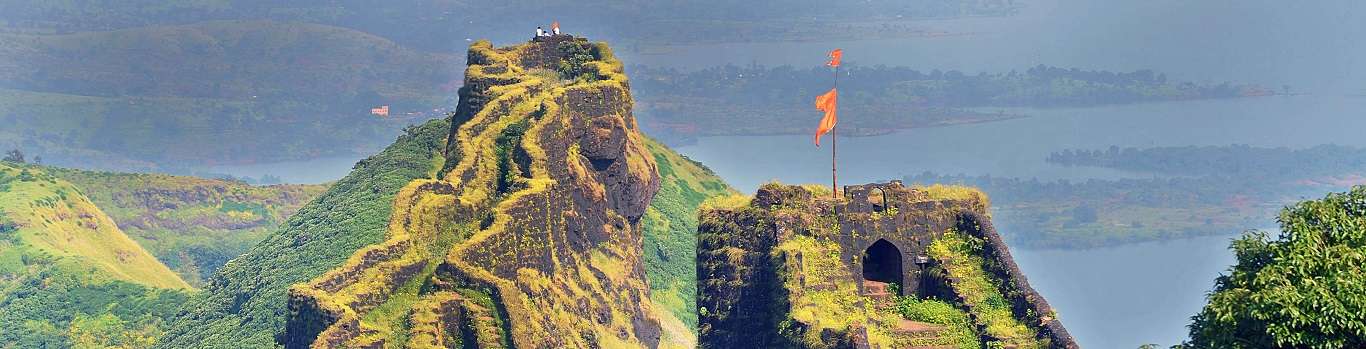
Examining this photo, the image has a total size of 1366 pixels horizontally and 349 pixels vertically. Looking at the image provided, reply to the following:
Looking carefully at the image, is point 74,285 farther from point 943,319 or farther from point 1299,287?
point 1299,287

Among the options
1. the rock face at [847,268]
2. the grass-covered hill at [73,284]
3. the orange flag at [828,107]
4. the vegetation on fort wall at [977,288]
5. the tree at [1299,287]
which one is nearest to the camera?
the tree at [1299,287]

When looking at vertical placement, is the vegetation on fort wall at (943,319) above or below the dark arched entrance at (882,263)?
below

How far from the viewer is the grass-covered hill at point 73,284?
170 metres

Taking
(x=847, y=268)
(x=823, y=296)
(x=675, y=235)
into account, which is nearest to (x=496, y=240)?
(x=847, y=268)

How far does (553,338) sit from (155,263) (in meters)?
89.6

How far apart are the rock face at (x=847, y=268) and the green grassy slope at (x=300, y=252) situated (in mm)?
39191

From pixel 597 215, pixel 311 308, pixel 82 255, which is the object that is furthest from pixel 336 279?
pixel 82 255

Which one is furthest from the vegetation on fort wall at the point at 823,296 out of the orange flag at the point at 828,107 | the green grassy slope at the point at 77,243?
the green grassy slope at the point at 77,243

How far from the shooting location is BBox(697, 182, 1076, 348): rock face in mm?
84688

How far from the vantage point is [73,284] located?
17962 cm

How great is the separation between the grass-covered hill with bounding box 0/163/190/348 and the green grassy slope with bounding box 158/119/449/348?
810 cm

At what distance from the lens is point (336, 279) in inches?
4365

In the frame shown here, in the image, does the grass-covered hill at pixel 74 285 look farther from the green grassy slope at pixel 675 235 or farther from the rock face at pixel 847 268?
the rock face at pixel 847 268

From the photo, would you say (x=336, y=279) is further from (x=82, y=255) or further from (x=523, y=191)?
(x=82, y=255)
